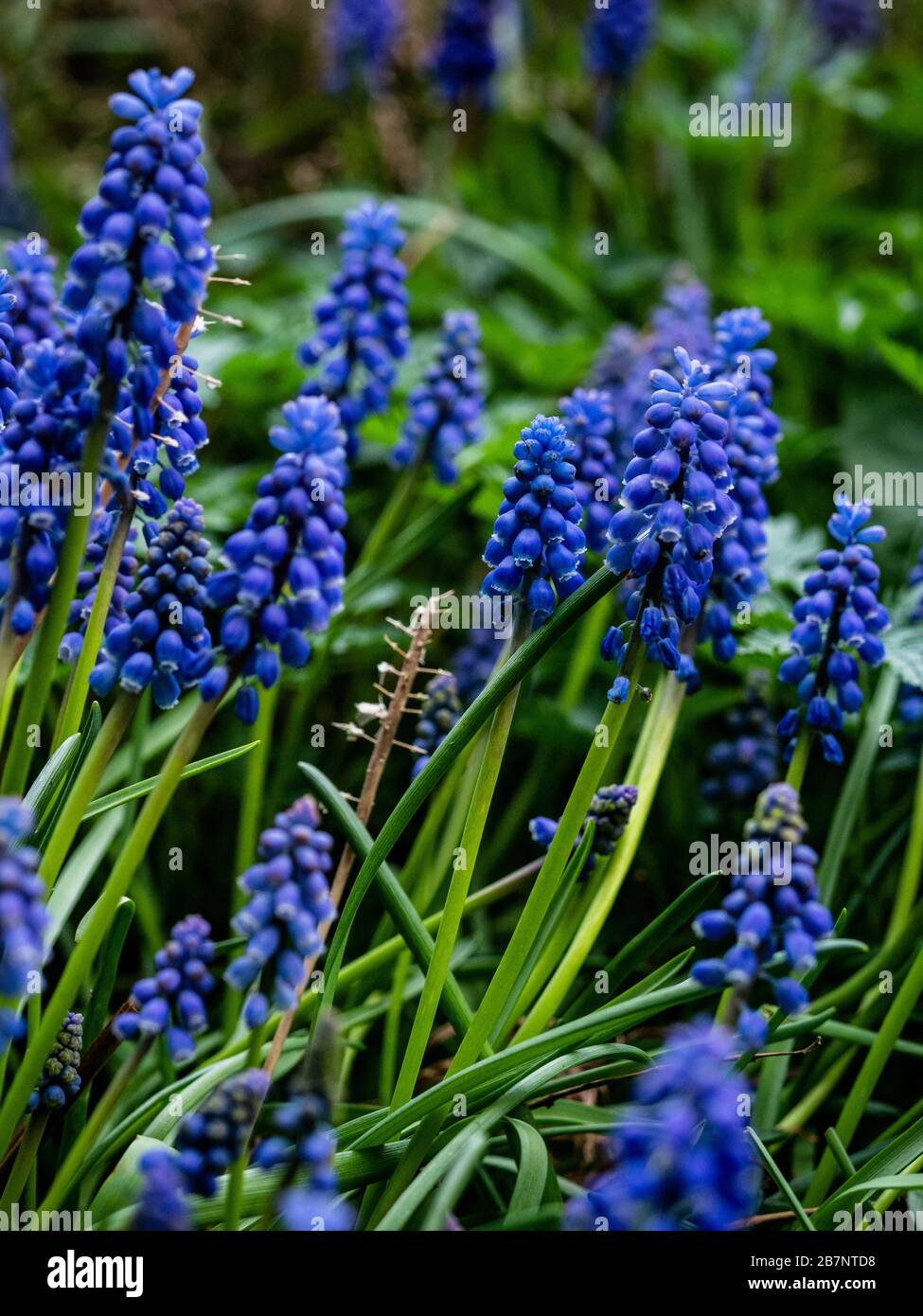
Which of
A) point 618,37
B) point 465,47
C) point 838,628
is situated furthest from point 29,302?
point 618,37

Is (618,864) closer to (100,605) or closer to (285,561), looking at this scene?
(285,561)

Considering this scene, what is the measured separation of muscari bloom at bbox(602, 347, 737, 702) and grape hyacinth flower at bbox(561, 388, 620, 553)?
0.61 metres

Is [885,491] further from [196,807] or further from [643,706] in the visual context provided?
[196,807]

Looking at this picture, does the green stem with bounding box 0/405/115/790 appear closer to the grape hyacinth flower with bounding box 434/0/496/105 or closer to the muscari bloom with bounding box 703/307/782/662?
the muscari bloom with bounding box 703/307/782/662

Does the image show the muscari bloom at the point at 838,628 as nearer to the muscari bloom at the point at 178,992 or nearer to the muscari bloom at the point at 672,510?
the muscari bloom at the point at 672,510

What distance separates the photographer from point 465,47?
6.39 m

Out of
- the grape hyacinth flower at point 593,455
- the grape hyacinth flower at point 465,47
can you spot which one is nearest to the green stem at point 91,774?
the grape hyacinth flower at point 593,455

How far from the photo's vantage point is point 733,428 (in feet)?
9.32

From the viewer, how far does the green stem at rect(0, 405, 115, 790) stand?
2062 mm

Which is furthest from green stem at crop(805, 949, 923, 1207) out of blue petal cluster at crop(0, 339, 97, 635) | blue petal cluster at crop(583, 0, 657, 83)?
blue petal cluster at crop(583, 0, 657, 83)

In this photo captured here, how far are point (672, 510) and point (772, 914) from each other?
2.17ft

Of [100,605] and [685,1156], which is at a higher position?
[100,605]

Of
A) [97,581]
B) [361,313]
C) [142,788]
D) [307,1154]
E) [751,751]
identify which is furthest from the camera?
[361,313]
